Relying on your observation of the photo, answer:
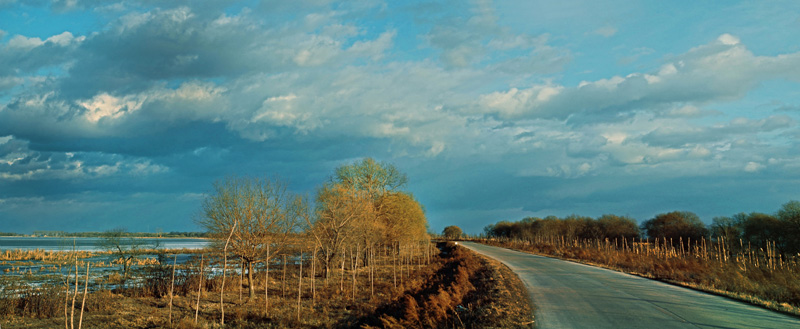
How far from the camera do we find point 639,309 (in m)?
11.9

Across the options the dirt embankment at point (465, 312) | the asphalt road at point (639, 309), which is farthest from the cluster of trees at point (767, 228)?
the dirt embankment at point (465, 312)

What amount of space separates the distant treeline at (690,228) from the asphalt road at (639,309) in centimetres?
1729

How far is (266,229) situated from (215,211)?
3.07 metres

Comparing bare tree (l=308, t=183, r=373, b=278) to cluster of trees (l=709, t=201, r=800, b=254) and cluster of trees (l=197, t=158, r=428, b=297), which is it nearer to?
cluster of trees (l=197, t=158, r=428, b=297)

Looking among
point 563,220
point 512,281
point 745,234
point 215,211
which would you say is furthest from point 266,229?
point 563,220

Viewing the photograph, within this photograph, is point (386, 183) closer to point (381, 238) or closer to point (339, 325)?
point (381, 238)

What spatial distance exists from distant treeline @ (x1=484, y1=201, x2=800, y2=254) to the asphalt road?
1729 centimetres

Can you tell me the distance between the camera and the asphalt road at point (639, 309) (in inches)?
398

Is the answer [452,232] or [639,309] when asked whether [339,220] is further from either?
[452,232]

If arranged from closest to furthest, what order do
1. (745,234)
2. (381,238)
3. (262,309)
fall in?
(262,309) → (381,238) → (745,234)

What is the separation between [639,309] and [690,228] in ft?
228

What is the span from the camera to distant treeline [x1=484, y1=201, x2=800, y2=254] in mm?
45906

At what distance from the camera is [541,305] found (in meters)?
12.7

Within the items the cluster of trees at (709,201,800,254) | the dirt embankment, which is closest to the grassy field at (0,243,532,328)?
the dirt embankment
